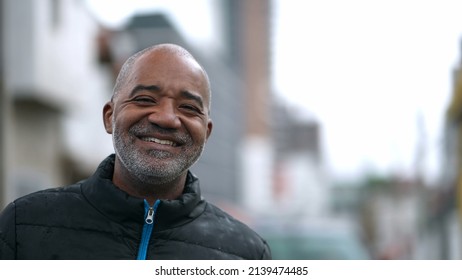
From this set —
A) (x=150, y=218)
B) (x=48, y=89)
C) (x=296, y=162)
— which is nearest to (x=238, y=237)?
(x=150, y=218)

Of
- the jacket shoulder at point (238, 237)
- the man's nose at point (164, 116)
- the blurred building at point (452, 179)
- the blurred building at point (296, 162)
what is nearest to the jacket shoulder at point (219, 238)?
the jacket shoulder at point (238, 237)

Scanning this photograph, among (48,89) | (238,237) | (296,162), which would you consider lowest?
(296,162)

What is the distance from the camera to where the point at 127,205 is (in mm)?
1782

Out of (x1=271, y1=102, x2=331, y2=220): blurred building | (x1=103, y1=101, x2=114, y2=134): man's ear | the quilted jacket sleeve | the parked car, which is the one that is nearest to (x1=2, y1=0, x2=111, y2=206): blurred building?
the parked car

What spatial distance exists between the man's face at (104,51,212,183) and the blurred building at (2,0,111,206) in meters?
8.09

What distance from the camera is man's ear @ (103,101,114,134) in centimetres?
188

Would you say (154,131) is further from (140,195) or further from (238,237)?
(238,237)

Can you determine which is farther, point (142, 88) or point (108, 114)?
point (108, 114)

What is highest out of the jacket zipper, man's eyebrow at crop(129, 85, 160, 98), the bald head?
the bald head

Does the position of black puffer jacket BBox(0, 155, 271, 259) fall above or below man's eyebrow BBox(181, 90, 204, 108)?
below

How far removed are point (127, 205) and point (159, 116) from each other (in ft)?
0.68

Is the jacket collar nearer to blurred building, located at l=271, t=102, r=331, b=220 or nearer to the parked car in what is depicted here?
the parked car

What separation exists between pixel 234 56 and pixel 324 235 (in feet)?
228

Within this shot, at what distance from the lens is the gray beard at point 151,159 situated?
1.78 meters
